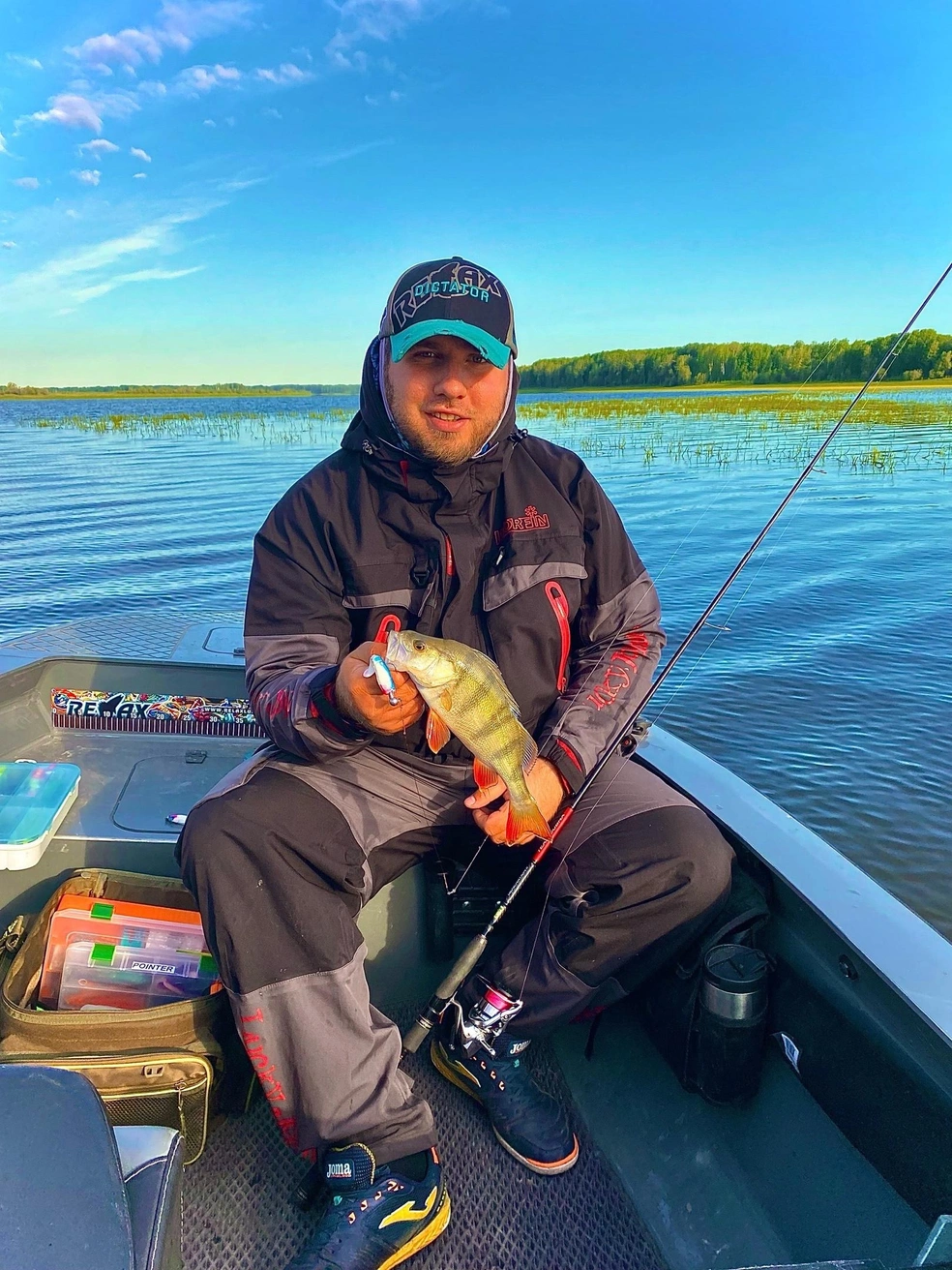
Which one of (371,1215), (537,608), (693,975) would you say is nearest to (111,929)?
(371,1215)

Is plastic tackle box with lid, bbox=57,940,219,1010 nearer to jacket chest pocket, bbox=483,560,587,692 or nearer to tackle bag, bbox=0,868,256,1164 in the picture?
tackle bag, bbox=0,868,256,1164

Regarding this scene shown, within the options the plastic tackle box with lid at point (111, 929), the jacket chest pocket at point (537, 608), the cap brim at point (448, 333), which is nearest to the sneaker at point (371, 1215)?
the plastic tackle box with lid at point (111, 929)

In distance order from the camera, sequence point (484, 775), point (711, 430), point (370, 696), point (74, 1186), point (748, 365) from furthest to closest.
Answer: point (711, 430)
point (748, 365)
point (484, 775)
point (370, 696)
point (74, 1186)

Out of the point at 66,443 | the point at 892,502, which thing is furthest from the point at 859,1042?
the point at 66,443

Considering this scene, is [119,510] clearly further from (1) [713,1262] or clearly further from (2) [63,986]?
(1) [713,1262]

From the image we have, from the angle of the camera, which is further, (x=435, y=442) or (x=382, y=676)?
(x=435, y=442)

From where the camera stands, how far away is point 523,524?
2.68 m

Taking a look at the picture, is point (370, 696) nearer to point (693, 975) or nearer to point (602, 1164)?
Result: point (693, 975)

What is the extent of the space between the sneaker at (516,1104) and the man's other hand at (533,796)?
23.8 inches

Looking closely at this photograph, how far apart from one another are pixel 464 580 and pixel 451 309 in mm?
831

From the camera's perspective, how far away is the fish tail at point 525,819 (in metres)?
2.30

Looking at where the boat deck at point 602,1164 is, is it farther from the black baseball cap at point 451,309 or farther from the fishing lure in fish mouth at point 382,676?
the black baseball cap at point 451,309

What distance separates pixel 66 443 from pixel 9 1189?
3329 centimetres

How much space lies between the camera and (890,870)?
488cm
